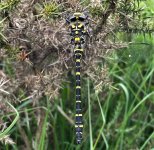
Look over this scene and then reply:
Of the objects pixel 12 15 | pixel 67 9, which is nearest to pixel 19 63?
pixel 12 15

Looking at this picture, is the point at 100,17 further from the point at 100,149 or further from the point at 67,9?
the point at 100,149

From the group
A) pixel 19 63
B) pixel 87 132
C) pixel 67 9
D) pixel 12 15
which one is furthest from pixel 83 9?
pixel 87 132

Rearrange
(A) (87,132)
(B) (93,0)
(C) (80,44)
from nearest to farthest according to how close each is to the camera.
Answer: (B) (93,0)
(C) (80,44)
(A) (87,132)

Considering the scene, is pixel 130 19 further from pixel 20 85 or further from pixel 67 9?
pixel 20 85

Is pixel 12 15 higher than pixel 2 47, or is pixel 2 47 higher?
pixel 12 15

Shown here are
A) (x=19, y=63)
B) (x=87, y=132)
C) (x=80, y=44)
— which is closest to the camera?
(x=80, y=44)

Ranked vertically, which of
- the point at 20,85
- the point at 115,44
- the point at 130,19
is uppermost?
the point at 130,19

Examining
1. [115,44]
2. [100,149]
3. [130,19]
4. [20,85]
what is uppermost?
[130,19]

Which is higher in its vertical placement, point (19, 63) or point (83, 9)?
point (83, 9)

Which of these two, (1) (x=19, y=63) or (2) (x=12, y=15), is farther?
(1) (x=19, y=63)
